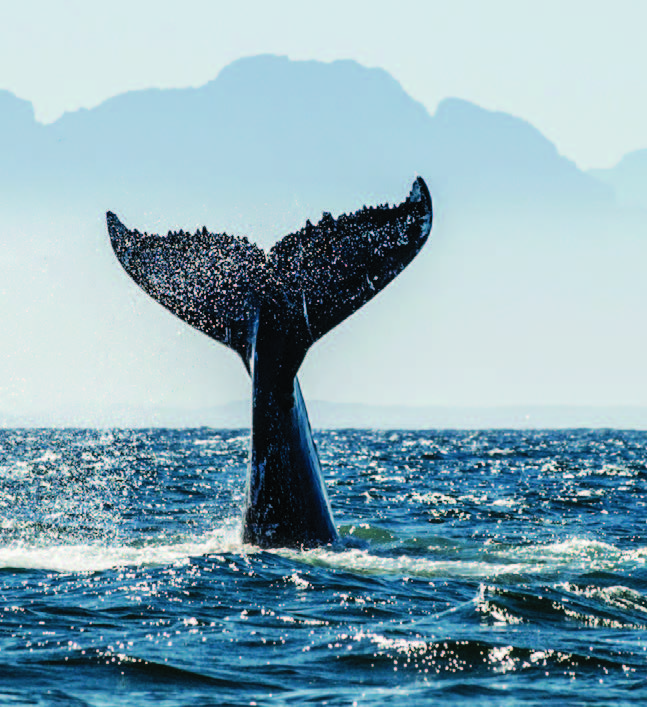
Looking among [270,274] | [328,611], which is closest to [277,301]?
[270,274]

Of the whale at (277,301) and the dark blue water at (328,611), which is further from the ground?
the whale at (277,301)

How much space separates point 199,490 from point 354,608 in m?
14.1

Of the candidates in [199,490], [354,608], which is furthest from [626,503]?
[354,608]

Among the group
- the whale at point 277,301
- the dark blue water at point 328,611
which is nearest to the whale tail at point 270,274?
the whale at point 277,301

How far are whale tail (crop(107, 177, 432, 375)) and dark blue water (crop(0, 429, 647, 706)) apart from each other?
80.3 inches

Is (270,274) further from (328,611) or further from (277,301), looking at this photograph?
(328,611)

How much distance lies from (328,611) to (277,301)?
3.08 metres

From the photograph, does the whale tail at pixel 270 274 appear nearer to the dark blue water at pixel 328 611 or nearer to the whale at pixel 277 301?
the whale at pixel 277 301

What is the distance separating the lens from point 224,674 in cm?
657

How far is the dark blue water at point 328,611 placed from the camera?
20.9 ft

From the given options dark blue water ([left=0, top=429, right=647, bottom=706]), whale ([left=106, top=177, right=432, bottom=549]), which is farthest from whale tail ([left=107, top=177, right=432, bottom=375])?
dark blue water ([left=0, top=429, right=647, bottom=706])

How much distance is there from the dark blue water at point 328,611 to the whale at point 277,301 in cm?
48

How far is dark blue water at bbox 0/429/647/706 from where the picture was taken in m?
6.37

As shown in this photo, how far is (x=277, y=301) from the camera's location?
10.4 meters
